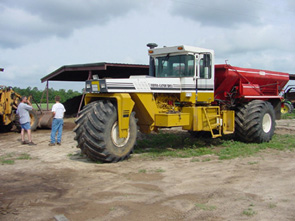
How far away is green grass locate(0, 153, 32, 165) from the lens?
26.7ft

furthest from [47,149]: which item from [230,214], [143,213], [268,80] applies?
[268,80]

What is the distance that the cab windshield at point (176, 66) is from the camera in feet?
30.8

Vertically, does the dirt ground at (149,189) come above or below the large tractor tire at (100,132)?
below

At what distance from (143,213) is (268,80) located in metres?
9.11

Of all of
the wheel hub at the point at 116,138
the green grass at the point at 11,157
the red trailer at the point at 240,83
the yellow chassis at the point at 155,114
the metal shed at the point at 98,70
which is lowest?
the green grass at the point at 11,157

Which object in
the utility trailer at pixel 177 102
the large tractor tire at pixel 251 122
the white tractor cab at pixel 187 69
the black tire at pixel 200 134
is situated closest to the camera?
the utility trailer at pixel 177 102

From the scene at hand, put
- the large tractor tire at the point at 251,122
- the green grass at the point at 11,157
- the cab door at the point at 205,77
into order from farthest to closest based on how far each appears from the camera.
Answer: the large tractor tire at the point at 251,122 < the cab door at the point at 205,77 < the green grass at the point at 11,157

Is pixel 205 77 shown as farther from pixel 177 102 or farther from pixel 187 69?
pixel 177 102

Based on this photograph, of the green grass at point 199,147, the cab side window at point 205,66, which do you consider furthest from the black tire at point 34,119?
the cab side window at point 205,66

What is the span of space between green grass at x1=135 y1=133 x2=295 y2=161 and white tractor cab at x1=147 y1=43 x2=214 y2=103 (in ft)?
4.79

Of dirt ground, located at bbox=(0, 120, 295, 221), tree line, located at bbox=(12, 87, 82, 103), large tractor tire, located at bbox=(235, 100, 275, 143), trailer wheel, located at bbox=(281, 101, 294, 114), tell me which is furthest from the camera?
tree line, located at bbox=(12, 87, 82, 103)

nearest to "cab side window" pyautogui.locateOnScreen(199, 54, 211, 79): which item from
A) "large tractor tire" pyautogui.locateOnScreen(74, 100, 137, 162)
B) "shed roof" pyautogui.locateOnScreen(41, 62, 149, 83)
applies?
"large tractor tire" pyautogui.locateOnScreen(74, 100, 137, 162)

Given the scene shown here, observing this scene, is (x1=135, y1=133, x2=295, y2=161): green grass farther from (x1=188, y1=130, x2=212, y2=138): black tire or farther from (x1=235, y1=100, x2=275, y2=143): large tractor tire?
(x1=188, y1=130, x2=212, y2=138): black tire

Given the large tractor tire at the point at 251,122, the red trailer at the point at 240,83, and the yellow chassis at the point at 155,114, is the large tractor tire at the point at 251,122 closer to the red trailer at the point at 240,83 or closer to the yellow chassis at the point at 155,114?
the red trailer at the point at 240,83
